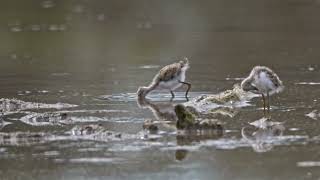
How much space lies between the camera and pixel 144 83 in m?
14.4

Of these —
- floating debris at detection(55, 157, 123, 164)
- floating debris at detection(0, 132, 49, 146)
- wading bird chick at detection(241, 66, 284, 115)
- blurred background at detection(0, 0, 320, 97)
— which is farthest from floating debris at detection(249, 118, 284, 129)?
blurred background at detection(0, 0, 320, 97)

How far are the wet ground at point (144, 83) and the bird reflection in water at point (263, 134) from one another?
2 centimetres

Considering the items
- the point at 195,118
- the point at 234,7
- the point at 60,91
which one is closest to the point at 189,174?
the point at 195,118

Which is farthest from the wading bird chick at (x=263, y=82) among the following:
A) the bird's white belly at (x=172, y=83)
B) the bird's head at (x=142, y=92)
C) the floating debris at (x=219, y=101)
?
the bird's head at (x=142, y=92)

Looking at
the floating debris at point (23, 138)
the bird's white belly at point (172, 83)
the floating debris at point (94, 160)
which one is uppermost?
the bird's white belly at point (172, 83)

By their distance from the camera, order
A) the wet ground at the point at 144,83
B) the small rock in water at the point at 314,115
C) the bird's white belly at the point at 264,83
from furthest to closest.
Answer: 1. the bird's white belly at the point at 264,83
2. the small rock in water at the point at 314,115
3. the wet ground at the point at 144,83

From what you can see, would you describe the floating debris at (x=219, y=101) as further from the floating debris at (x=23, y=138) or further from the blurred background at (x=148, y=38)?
the floating debris at (x=23, y=138)

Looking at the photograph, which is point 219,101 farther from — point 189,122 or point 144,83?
point 144,83

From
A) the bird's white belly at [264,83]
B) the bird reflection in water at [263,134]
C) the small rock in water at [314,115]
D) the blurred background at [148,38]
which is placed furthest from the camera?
the blurred background at [148,38]

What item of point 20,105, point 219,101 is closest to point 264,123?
point 219,101

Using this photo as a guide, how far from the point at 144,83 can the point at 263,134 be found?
4.48m

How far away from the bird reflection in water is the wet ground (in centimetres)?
2

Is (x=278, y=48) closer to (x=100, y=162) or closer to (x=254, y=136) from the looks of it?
(x=254, y=136)

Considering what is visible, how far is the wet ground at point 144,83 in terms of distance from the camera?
9125 millimetres
